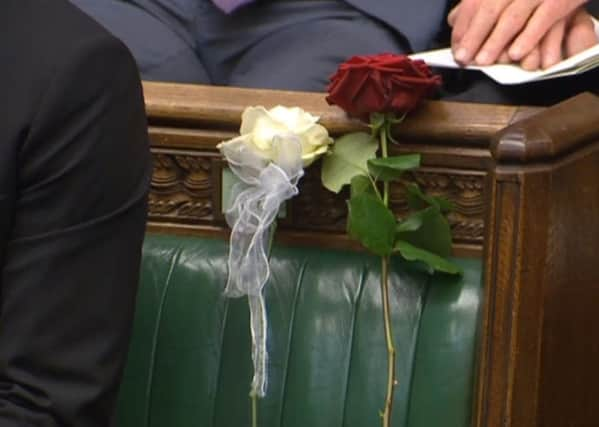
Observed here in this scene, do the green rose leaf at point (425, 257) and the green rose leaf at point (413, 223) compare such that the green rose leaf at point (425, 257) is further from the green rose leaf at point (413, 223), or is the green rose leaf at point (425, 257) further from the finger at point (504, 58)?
the finger at point (504, 58)

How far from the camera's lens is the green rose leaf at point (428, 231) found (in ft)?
4.10

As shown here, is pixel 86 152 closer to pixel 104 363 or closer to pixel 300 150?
pixel 104 363

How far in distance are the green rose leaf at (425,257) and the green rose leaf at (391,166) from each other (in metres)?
0.07

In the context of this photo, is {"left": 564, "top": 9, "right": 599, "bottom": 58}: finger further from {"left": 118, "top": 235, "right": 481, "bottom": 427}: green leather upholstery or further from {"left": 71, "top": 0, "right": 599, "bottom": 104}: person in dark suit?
{"left": 118, "top": 235, "right": 481, "bottom": 427}: green leather upholstery

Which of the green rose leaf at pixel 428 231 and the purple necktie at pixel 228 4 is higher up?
the purple necktie at pixel 228 4

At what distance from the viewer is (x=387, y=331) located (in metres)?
1.28

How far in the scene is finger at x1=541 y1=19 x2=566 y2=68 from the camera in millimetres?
1304

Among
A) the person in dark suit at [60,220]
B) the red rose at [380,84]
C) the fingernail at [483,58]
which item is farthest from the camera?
the fingernail at [483,58]

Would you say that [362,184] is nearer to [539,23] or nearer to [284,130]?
[284,130]

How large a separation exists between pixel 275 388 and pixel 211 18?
45cm

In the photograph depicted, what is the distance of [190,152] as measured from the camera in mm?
1351

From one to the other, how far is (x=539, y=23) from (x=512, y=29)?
29 millimetres

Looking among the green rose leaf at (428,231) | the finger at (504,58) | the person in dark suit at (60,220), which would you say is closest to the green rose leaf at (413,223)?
the green rose leaf at (428,231)

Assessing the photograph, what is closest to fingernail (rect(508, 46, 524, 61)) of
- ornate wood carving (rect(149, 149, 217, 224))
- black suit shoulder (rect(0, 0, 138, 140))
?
ornate wood carving (rect(149, 149, 217, 224))
